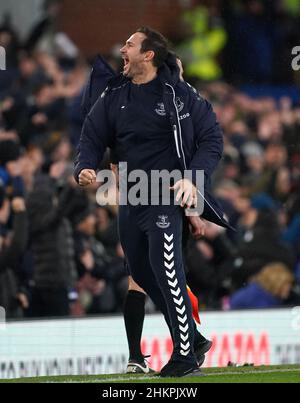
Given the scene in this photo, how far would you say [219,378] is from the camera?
9062mm

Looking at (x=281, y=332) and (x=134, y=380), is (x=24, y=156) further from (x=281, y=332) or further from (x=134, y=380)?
(x=134, y=380)

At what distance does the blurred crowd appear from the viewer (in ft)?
42.5

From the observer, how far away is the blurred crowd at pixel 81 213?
12961 millimetres

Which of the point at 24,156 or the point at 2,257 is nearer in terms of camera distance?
the point at 2,257

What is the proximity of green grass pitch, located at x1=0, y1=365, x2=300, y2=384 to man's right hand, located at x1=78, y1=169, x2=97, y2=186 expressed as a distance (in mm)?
1219

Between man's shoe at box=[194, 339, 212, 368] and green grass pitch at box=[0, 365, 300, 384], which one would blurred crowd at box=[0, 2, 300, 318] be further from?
man's shoe at box=[194, 339, 212, 368]

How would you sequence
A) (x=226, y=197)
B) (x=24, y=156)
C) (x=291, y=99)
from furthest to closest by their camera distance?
(x=291, y=99) → (x=226, y=197) → (x=24, y=156)

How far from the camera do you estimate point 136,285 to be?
938 cm

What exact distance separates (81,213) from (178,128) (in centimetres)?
497

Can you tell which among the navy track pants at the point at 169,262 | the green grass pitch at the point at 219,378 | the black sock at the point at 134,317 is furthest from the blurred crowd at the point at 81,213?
the navy track pants at the point at 169,262

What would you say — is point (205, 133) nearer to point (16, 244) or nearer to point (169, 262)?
point (169, 262)

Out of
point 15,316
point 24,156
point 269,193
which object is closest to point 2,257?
point 15,316

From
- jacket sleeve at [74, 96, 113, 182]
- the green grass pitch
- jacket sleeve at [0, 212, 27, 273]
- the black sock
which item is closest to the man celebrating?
jacket sleeve at [74, 96, 113, 182]

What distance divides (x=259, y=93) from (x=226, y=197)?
17.8 feet
